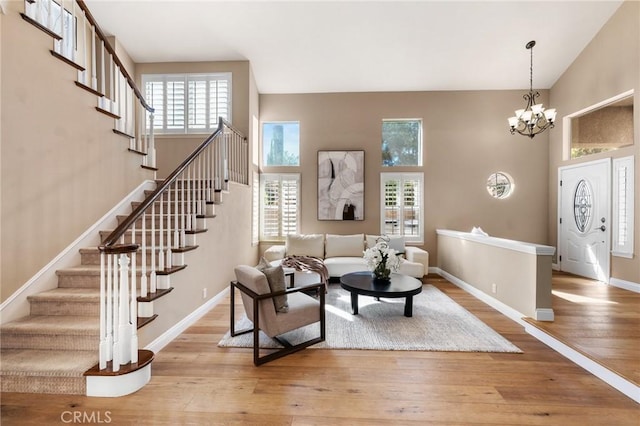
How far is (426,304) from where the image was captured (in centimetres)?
398

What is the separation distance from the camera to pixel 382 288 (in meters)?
3.38

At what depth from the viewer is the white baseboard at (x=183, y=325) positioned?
263cm

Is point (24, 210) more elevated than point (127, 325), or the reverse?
point (24, 210)

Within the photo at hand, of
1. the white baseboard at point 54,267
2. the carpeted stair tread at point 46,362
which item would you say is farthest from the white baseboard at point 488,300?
the white baseboard at point 54,267

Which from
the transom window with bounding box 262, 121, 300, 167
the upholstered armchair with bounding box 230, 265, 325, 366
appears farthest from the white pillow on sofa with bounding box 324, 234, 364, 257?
the upholstered armchair with bounding box 230, 265, 325, 366

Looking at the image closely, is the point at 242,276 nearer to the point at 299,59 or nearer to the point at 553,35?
the point at 299,59

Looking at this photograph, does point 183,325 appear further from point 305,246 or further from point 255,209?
point 255,209

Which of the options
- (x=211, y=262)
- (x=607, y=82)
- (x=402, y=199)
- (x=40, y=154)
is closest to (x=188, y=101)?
(x=40, y=154)

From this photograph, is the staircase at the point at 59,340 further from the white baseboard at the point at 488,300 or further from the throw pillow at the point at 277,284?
the white baseboard at the point at 488,300

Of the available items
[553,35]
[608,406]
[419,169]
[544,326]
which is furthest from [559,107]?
[608,406]

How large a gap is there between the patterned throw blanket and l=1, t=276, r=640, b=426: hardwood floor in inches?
81.3

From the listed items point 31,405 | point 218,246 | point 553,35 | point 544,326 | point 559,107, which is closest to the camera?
point 31,405

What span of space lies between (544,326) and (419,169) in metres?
3.84

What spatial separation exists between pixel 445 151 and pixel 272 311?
5270 millimetres
